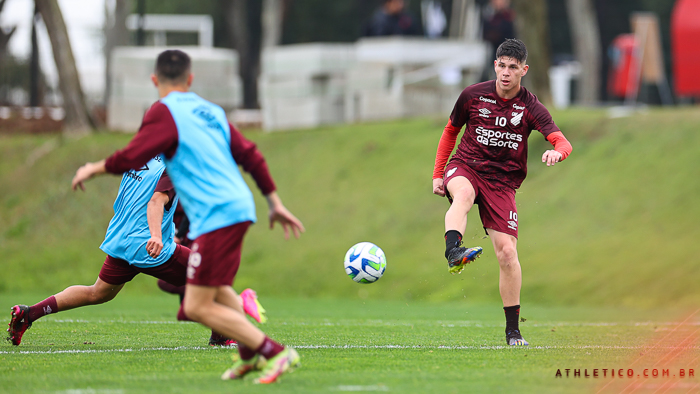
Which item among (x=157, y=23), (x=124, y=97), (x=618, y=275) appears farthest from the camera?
(x=157, y=23)

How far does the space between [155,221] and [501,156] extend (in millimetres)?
2866

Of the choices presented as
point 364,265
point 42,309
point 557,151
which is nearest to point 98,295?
point 42,309

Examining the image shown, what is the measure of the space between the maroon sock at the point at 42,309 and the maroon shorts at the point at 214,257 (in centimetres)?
239

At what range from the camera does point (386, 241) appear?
17891 millimetres

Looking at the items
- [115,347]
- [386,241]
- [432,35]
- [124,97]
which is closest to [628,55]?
[432,35]

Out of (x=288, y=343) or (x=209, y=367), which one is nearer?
(x=209, y=367)

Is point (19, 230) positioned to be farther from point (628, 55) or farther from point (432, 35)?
point (628, 55)

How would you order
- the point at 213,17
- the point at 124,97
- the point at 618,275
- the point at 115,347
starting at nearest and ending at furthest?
the point at 115,347
the point at 618,275
the point at 124,97
the point at 213,17

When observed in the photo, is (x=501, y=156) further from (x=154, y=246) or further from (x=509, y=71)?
(x=154, y=246)

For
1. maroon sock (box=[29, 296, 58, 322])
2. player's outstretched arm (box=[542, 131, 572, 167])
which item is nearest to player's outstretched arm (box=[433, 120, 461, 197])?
player's outstretched arm (box=[542, 131, 572, 167])

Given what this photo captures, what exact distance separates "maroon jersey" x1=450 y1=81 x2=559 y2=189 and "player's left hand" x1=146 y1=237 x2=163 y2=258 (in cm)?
262

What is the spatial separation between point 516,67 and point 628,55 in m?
19.9

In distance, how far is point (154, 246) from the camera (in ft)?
23.2

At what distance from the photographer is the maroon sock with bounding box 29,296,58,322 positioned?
→ 7.36 meters
